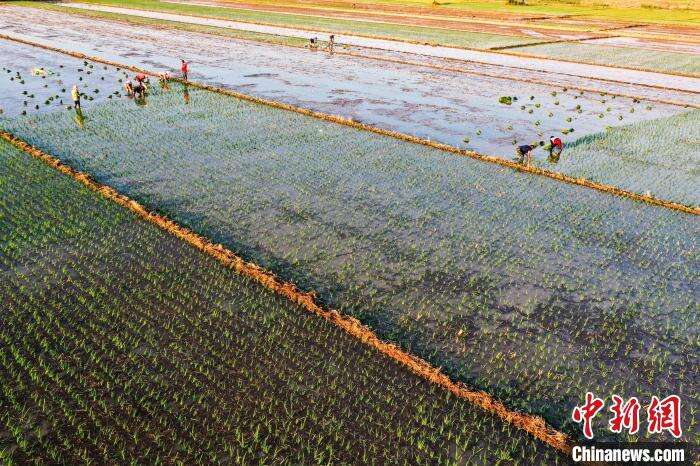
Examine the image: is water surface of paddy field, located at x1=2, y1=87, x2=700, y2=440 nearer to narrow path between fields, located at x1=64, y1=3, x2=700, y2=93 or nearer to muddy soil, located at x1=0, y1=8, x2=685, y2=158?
muddy soil, located at x1=0, y1=8, x2=685, y2=158

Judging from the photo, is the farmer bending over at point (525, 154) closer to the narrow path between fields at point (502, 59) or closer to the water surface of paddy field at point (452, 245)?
the water surface of paddy field at point (452, 245)

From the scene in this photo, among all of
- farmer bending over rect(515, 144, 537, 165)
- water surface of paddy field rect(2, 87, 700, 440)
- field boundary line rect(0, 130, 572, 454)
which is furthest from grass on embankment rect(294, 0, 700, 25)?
field boundary line rect(0, 130, 572, 454)

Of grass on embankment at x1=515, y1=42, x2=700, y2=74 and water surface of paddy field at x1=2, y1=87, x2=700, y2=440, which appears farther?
grass on embankment at x1=515, y1=42, x2=700, y2=74

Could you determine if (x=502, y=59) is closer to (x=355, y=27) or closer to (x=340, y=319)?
(x=355, y=27)

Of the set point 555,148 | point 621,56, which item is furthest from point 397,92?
point 621,56

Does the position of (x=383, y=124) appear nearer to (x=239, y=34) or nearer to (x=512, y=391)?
(x=512, y=391)

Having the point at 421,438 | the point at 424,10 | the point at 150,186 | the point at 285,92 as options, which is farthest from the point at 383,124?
the point at 424,10
